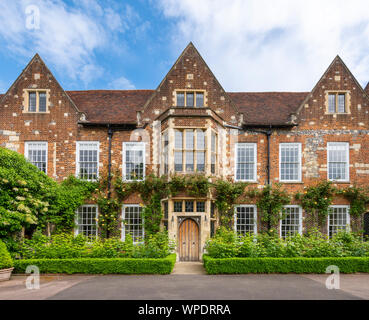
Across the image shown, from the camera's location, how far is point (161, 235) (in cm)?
1470

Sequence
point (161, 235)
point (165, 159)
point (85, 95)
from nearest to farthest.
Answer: point (161, 235) → point (165, 159) → point (85, 95)

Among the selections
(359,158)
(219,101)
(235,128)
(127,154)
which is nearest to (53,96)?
(127,154)

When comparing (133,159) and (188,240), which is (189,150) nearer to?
(133,159)

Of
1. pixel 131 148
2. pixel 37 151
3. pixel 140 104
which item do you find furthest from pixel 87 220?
pixel 140 104

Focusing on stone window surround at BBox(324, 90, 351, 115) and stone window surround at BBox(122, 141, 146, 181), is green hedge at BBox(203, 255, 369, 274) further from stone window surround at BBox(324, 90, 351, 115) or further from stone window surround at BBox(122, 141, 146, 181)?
stone window surround at BBox(324, 90, 351, 115)

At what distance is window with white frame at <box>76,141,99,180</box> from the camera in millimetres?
18094

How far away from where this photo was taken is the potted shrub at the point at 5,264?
11734mm

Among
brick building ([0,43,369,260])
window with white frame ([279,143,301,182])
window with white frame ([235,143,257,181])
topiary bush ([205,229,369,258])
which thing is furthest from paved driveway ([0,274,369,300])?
window with white frame ([235,143,257,181])

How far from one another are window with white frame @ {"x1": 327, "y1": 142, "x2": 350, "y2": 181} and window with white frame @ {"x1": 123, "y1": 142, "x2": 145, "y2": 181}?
1124cm

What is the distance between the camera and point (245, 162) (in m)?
18.3

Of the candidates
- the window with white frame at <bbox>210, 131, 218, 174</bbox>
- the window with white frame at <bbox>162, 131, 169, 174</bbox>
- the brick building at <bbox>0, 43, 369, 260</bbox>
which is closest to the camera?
the window with white frame at <bbox>162, 131, 169, 174</bbox>

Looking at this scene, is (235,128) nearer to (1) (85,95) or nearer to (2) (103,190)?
(2) (103,190)

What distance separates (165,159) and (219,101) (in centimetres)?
487

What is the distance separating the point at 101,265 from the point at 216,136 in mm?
9158
